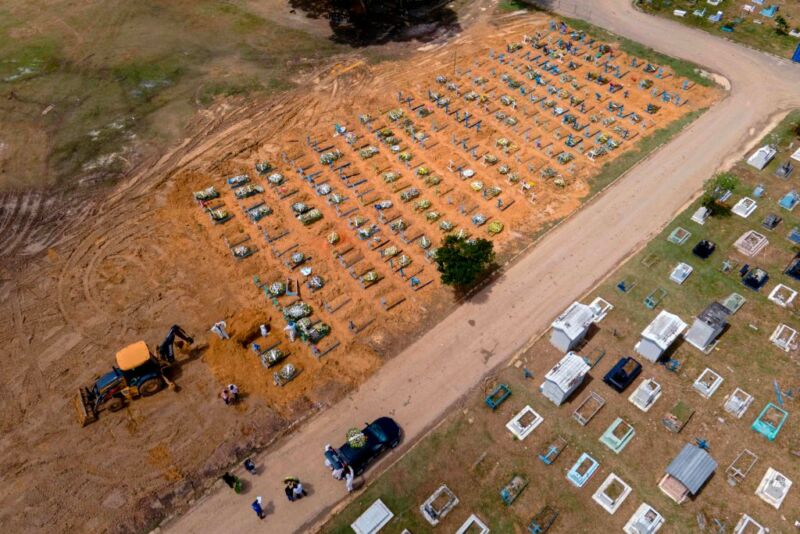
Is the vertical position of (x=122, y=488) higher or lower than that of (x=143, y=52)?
lower

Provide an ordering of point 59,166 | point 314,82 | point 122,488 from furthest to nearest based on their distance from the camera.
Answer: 1. point 314,82
2. point 59,166
3. point 122,488

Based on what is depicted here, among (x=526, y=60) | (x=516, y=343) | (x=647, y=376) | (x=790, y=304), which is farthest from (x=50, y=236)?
(x=790, y=304)

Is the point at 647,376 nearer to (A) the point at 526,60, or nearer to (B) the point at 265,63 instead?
(A) the point at 526,60

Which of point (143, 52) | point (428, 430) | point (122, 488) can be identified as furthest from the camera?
point (143, 52)

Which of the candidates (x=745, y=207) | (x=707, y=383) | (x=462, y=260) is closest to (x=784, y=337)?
(x=707, y=383)

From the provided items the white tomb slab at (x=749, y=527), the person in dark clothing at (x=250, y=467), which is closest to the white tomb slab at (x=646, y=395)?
the white tomb slab at (x=749, y=527)

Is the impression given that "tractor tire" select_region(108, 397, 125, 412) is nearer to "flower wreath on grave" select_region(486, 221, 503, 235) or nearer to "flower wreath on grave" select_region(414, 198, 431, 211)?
"flower wreath on grave" select_region(414, 198, 431, 211)
